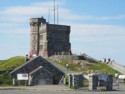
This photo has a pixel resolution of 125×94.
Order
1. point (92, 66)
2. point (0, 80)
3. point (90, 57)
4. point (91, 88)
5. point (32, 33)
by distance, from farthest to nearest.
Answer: point (32, 33)
point (90, 57)
point (92, 66)
point (0, 80)
point (91, 88)

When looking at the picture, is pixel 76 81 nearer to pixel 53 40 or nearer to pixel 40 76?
pixel 40 76

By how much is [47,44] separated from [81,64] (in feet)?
53.1

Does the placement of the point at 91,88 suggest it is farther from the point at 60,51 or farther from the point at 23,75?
the point at 60,51

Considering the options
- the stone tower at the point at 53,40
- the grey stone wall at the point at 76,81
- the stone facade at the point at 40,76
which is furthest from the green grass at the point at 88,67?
Result: the grey stone wall at the point at 76,81

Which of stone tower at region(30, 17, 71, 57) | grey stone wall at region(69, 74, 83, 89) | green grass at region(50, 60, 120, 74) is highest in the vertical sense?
stone tower at region(30, 17, 71, 57)

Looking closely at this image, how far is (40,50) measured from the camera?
117 metres

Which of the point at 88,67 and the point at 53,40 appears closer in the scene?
the point at 88,67

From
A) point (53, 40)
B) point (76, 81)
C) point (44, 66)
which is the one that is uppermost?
point (53, 40)

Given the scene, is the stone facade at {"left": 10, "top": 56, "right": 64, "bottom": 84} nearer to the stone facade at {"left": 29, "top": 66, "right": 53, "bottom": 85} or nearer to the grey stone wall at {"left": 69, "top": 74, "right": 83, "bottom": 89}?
the stone facade at {"left": 29, "top": 66, "right": 53, "bottom": 85}

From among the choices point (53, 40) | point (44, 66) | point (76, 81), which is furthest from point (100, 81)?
point (53, 40)

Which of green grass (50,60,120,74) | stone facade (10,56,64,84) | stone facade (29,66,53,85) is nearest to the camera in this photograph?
stone facade (29,66,53,85)

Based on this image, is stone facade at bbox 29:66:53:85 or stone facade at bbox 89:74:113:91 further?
stone facade at bbox 29:66:53:85

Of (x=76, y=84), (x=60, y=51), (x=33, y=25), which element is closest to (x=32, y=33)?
(x=33, y=25)

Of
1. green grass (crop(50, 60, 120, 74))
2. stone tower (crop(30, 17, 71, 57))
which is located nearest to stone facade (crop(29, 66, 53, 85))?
green grass (crop(50, 60, 120, 74))
